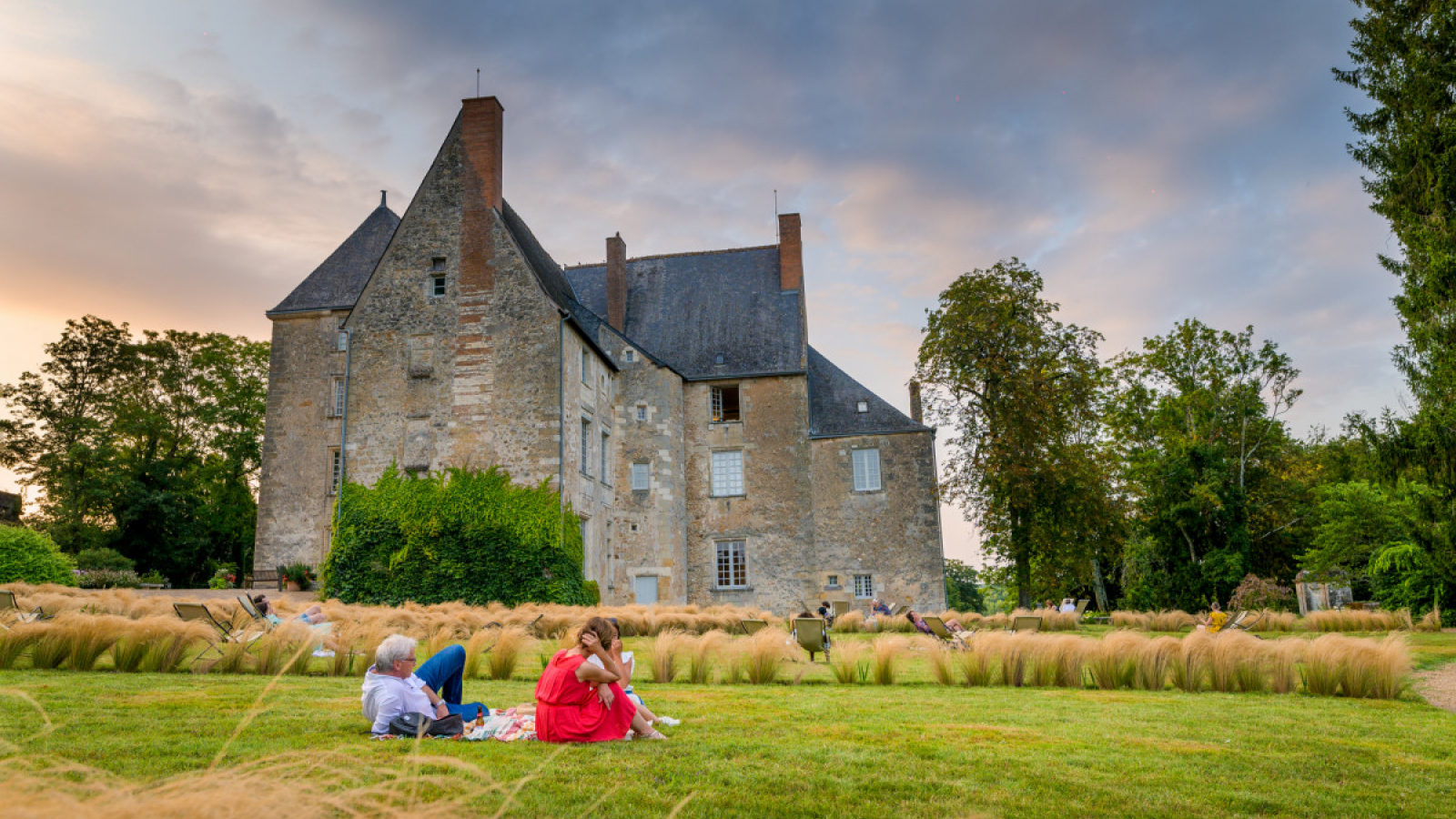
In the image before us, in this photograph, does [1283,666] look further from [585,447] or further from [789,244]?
[789,244]

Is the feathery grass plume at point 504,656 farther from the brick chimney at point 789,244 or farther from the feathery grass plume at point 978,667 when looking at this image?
the brick chimney at point 789,244

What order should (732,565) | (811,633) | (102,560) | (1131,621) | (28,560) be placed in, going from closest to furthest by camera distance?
(811,633) → (28,560) → (1131,621) → (732,565) → (102,560)

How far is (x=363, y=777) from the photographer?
4172 mm

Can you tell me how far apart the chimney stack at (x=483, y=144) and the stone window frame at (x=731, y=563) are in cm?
1267

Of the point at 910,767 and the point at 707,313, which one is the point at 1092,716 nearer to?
the point at 910,767

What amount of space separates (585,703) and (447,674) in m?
1.43

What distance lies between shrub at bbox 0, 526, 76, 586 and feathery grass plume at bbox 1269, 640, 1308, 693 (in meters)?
22.9

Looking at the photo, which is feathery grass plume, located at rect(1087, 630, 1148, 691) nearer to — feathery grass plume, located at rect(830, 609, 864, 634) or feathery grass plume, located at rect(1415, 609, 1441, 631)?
feathery grass plume, located at rect(830, 609, 864, 634)

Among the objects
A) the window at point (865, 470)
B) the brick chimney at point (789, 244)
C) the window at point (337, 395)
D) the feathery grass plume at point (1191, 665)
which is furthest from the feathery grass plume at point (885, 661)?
the brick chimney at point (789, 244)

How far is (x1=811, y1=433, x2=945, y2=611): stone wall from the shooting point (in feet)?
96.8

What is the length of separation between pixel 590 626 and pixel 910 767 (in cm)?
244

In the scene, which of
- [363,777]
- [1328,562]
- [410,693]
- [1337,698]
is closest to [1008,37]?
[1337,698]

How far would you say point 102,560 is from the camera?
31.7m

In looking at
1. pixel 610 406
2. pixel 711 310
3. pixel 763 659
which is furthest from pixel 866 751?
pixel 711 310
